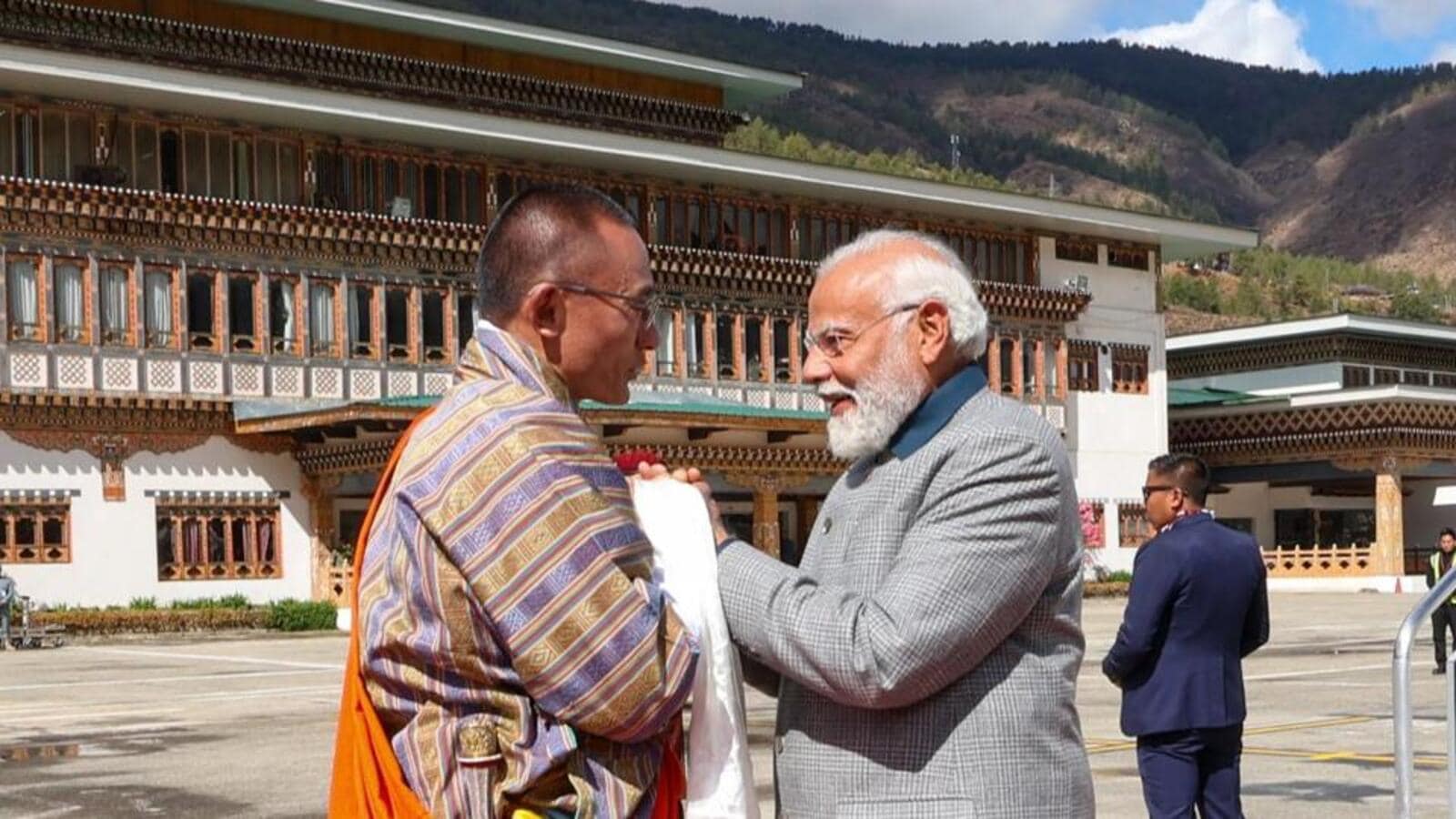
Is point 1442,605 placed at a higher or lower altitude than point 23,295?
lower

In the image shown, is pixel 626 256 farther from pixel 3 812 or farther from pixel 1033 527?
pixel 3 812

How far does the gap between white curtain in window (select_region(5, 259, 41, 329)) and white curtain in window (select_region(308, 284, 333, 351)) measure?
5378mm

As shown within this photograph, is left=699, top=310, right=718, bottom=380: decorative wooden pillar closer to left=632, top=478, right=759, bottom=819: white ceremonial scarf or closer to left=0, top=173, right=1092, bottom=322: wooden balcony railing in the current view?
left=0, top=173, right=1092, bottom=322: wooden balcony railing

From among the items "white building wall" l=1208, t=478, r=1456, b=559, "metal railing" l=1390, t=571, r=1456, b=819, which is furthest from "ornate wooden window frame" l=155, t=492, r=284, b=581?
"metal railing" l=1390, t=571, r=1456, b=819

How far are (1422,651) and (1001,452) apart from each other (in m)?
22.9

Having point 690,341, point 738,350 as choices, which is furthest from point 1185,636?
point 738,350

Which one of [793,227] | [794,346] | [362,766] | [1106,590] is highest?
[793,227]

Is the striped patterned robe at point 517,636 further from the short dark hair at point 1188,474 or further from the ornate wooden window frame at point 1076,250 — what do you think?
the ornate wooden window frame at point 1076,250

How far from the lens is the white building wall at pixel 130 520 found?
34219mm

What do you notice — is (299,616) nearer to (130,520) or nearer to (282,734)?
(130,520)

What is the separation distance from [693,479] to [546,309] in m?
0.40

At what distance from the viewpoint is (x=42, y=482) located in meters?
34.4

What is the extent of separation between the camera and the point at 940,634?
132 inches

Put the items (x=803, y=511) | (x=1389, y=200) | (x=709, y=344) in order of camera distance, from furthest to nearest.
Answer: (x=1389, y=200), (x=803, y=511), (x=709, y=344)
